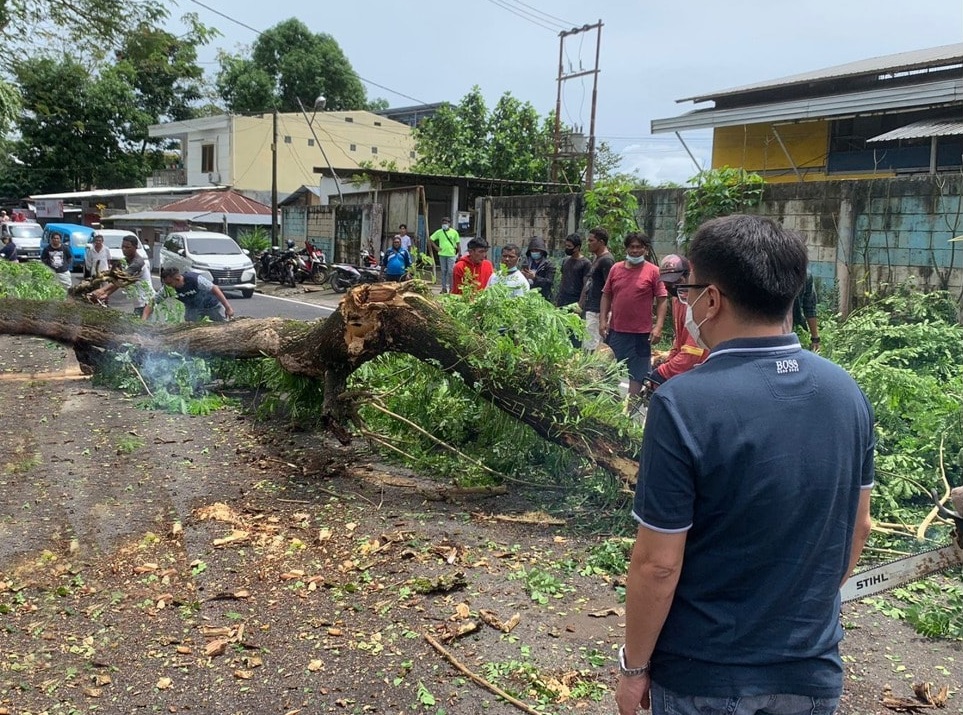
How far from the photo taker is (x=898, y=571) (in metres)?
2.29

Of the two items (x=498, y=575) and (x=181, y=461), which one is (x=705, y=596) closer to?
(x=498, y=575)

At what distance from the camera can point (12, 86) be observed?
10969 millimetres

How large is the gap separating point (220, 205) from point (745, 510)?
32.1m

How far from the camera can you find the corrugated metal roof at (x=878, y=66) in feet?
51.3

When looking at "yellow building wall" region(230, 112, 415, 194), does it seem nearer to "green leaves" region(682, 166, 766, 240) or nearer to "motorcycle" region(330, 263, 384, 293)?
"motorcycle" region(330, 263, 384, 293)

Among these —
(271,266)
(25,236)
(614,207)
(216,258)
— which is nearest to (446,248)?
(614,207)

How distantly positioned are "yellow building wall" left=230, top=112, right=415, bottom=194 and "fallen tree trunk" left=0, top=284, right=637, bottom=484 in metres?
29.5

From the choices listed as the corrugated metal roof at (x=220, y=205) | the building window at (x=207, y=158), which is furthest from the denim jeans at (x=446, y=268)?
the building window at (x=207, y=158)

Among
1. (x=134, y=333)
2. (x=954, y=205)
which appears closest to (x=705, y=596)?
(x=134, y=333)

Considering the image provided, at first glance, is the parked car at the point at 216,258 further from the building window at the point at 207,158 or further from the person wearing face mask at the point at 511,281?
the building window at the point at 207,158

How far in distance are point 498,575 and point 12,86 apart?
10.5m

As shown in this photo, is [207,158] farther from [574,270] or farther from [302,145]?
[574,270]

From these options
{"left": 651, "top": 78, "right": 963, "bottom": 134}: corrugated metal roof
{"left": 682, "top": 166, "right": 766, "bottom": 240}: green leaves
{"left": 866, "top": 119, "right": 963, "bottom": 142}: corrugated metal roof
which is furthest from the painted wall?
{"left": 682, "top": 166, "right": 766, "bottom": 240}: green leaves

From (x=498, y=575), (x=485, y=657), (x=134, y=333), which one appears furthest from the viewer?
(x=134, y=333)
